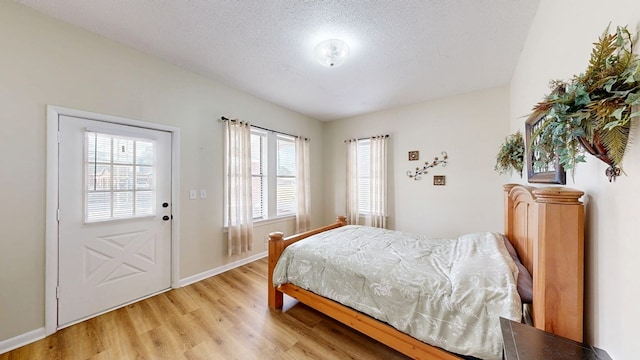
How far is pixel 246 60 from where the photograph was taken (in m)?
2.48

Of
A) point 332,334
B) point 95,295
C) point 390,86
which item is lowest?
point 332,334

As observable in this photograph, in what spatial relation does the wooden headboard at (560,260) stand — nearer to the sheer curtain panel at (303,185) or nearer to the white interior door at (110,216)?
the white interior door at (110,216)

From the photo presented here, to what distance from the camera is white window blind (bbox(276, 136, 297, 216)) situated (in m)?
4.00

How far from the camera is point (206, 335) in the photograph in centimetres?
188

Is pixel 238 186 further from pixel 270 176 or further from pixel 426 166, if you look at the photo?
pixel 426 166

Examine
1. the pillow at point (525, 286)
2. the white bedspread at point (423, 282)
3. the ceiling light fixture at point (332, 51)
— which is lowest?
the white bedspread at point (423, 282)

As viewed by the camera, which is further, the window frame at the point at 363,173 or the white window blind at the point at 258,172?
the window frame at the point at 363,173

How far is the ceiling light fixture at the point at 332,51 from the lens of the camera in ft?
6.81

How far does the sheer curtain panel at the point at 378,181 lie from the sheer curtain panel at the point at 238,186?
6.94 ft

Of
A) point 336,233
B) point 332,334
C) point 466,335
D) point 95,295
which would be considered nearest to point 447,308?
point 466,335

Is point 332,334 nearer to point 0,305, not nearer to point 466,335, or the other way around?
point 466,335

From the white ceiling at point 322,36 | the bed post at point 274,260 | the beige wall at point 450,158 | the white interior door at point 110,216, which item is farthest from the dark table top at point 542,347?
the white interior door at point 110,216

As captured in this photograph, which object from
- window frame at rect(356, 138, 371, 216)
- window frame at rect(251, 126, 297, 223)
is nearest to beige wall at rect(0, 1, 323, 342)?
window frame at rect(251, 126, 297, 223)

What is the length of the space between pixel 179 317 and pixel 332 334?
1.46 meters
